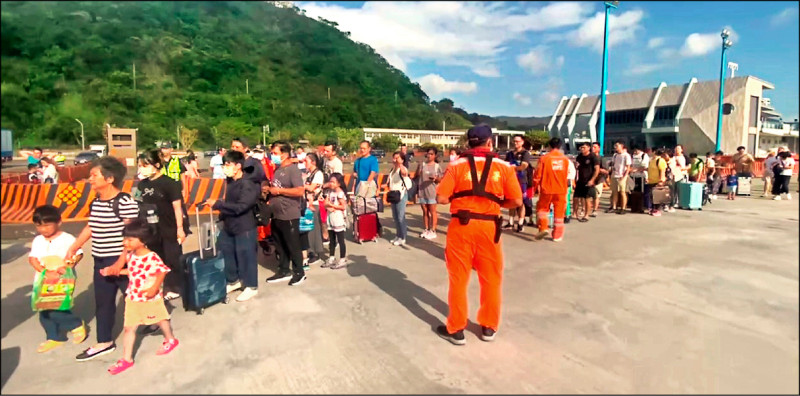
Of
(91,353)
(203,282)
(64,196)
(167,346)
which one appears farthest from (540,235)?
(64,196)

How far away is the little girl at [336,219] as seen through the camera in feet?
18.0

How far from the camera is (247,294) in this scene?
438 centimetres

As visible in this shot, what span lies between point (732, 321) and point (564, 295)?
4.69 feet

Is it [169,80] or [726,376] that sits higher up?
[169,80]

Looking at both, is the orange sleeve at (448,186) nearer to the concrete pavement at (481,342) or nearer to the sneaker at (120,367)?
the concrete pavement at (481,342)

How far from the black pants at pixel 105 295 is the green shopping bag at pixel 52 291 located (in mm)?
172

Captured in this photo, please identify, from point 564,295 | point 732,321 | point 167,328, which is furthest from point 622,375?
Result: point 167,328

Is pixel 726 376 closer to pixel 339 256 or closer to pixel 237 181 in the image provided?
pixel 237 181

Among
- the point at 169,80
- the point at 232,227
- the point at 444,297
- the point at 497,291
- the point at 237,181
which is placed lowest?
the point at 444,297

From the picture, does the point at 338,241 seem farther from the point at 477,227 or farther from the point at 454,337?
the point at 477,227

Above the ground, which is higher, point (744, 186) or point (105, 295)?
point (744, 186)

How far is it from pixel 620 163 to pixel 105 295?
953cm

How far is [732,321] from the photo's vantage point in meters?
3.07

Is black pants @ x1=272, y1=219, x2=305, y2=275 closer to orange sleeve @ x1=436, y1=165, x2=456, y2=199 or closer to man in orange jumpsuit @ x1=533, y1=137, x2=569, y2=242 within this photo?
orange sleeve @ x1=436, y1=165, x2=456, y2=199
